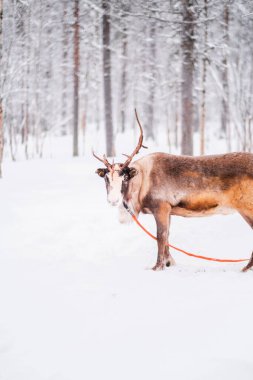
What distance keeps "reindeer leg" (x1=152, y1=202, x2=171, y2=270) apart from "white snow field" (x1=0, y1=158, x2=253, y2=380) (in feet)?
0.43

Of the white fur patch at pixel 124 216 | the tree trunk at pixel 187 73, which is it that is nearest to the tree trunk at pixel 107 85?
the tree trunk at pixel 187 73

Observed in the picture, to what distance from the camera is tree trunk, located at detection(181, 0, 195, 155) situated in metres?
10.6

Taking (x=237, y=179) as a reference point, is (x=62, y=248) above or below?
below

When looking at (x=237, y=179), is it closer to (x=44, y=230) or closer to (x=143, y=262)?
(x=143, y=262)

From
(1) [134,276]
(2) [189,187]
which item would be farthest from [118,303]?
(2) [189,187]

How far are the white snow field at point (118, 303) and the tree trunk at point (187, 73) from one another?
5242 millimetres

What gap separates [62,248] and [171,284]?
2.21 metres

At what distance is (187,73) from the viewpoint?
452 inches

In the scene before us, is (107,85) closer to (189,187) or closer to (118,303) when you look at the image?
(189,187)

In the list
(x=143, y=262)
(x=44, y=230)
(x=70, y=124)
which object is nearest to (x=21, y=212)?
(x=44, y=230)

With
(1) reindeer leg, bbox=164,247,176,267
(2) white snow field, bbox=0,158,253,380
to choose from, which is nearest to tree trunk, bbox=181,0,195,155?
(2) white snow field, bbox=0,158,253,380

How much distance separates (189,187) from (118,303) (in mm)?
1650

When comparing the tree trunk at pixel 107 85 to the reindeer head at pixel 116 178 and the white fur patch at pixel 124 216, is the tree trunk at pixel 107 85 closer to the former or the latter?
the white fur patch at pixel 124 216

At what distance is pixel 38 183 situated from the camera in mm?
10648
